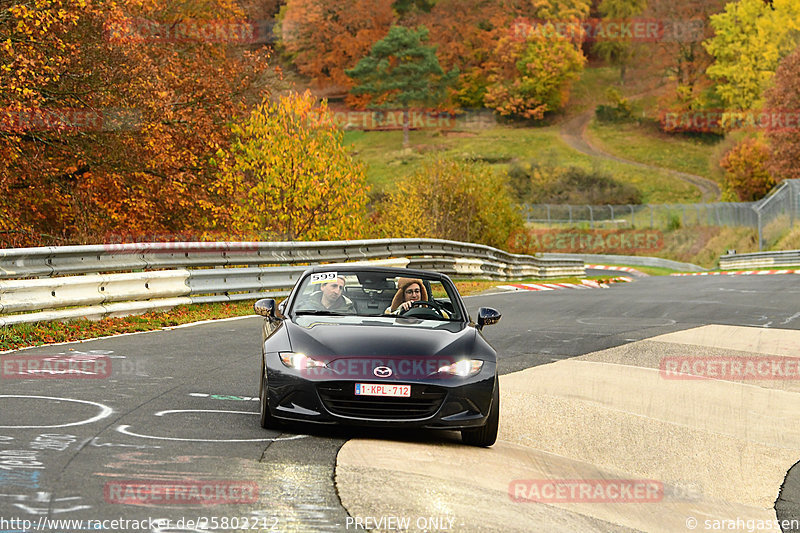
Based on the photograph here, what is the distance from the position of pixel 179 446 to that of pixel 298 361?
3.69 ft

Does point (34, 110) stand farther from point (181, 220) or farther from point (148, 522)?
point (148, 522)

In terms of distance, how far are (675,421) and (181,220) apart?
919 inches

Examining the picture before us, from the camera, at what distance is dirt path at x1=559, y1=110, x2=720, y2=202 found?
10052 cm

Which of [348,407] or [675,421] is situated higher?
[348,407]

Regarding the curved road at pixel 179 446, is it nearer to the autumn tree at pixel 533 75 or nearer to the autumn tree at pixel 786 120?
the autumn tree at pixel 786 120

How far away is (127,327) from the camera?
14492 millimetres

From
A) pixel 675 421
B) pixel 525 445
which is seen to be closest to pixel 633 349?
pixel 675 421

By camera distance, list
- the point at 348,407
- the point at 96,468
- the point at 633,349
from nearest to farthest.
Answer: the point at 96,468 < the point at 348,407 < the point at 633,349

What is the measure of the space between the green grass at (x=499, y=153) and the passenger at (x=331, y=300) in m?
84.8

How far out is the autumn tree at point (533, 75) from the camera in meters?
133

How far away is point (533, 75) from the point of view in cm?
13588

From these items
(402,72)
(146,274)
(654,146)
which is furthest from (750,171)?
(146,274)

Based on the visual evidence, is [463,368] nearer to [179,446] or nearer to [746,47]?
[179,446]

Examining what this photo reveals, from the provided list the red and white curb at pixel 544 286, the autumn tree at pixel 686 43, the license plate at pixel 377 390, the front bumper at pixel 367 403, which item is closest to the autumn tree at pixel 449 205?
the red and white curb at pixel 544 286
